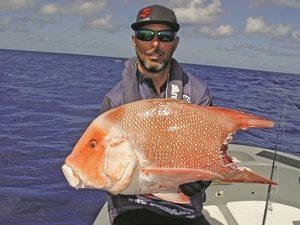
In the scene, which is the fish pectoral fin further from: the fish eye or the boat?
the boat

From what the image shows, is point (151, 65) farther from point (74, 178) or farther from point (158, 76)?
point (74, 178)

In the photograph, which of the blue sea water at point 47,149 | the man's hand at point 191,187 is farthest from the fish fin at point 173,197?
the blue sea water at point 47,149

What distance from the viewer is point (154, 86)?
150 inches

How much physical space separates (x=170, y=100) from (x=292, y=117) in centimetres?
1875

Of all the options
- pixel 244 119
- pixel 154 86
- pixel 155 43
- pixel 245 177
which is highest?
pixel 155 43

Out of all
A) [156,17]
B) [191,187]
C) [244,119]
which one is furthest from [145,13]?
[191,187]

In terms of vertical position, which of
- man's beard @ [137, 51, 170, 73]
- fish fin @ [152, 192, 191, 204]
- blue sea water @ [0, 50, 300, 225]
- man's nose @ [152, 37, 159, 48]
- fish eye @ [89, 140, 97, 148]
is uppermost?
man's nose @ [152, 37, 159, 48]

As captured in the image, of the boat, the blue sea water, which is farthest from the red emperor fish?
the blue sea water

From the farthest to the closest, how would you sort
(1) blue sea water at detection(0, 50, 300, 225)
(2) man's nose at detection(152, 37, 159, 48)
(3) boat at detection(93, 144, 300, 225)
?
(1) blue sea water at detection(0, 50, 300, 225)
(3) boat at detection(93, 144, 300, 225)
(2) man's nose at detection(152, 37, 159, 48)

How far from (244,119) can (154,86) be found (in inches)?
43.4

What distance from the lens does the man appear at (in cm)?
352

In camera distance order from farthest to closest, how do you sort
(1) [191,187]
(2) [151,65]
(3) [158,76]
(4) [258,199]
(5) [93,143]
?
(4) [258,199] → (3) [158,76] → (2) [151,65] → (1) [191,187] → (5) [93,143]

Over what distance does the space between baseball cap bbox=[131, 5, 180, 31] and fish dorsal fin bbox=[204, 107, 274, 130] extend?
37.2 inches

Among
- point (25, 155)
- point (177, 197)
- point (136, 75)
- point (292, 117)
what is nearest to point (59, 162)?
point (25, 155)
